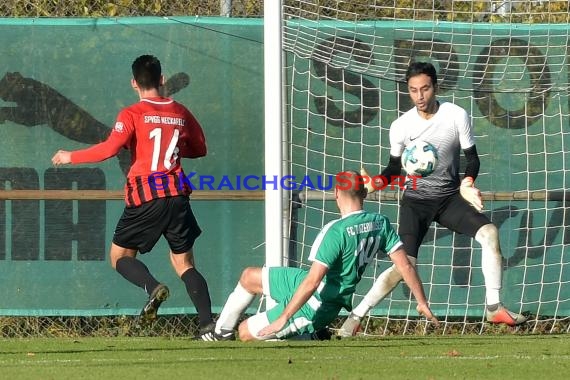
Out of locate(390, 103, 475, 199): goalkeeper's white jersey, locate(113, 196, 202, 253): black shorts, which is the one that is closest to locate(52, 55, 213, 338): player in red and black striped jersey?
locate(113, 196, 202, 253): black shorts

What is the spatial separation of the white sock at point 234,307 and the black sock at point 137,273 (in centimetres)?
52

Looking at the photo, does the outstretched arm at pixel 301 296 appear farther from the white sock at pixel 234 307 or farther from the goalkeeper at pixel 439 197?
the goalkeeper at pixel 439 197

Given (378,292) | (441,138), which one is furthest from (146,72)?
(378,292)

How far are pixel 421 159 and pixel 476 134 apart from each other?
1596 mm

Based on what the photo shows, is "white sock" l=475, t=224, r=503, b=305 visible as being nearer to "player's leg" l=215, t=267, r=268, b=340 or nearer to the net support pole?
the net support pole

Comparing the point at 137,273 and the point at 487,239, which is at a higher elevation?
the point at 487,239

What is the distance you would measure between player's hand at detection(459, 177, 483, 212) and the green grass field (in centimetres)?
93

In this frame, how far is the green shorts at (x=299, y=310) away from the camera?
24.5 feet

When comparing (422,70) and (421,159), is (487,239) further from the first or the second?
(422,70)

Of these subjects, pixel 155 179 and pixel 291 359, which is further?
pixel 155 179

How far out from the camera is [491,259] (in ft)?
27.9

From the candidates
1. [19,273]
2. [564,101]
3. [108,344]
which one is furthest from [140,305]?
[564,101]

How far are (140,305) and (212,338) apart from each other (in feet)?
5.95

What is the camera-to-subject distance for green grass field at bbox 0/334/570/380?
621 cm
